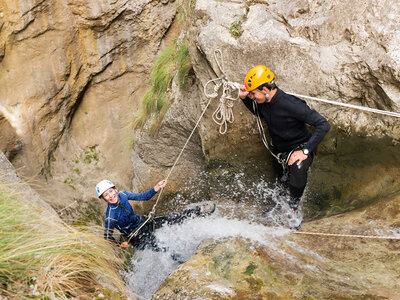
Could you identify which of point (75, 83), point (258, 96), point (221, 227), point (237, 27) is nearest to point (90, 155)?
point (75, 83)

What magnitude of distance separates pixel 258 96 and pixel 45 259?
2664mm

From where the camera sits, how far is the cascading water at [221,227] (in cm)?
469

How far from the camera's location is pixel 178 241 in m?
5.40

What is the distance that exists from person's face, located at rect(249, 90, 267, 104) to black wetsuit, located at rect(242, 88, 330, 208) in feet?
0.30

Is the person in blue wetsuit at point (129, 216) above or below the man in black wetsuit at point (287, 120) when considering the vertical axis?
below

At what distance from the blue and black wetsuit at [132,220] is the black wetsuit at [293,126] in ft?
5.45

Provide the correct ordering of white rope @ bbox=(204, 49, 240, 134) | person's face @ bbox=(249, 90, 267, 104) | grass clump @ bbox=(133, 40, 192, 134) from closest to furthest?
person's face @ bbox=(249, 90, 267, 104)
white rope @ bbox=(204, 49, 240, 134)
grass clump @ bbox=(133, 40, 192, 134)

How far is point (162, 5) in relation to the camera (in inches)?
318

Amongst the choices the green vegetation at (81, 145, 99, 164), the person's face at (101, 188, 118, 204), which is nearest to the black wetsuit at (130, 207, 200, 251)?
the person's face at (101, 188, 118, 204)

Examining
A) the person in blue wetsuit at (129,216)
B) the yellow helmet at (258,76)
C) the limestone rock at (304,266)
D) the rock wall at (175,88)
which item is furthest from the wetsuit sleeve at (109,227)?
the yellow helmet at (258,76)

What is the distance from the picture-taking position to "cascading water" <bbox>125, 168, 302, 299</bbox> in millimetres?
4688

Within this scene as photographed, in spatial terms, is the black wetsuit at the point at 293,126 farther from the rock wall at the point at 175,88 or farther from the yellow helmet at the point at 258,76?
the rock wall at the point at 175,88

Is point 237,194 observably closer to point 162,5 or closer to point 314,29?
point 314,29

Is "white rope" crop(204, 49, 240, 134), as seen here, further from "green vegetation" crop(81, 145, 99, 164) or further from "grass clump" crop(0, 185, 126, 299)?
"green vegetation" crop(81, 145, 99, 164)
